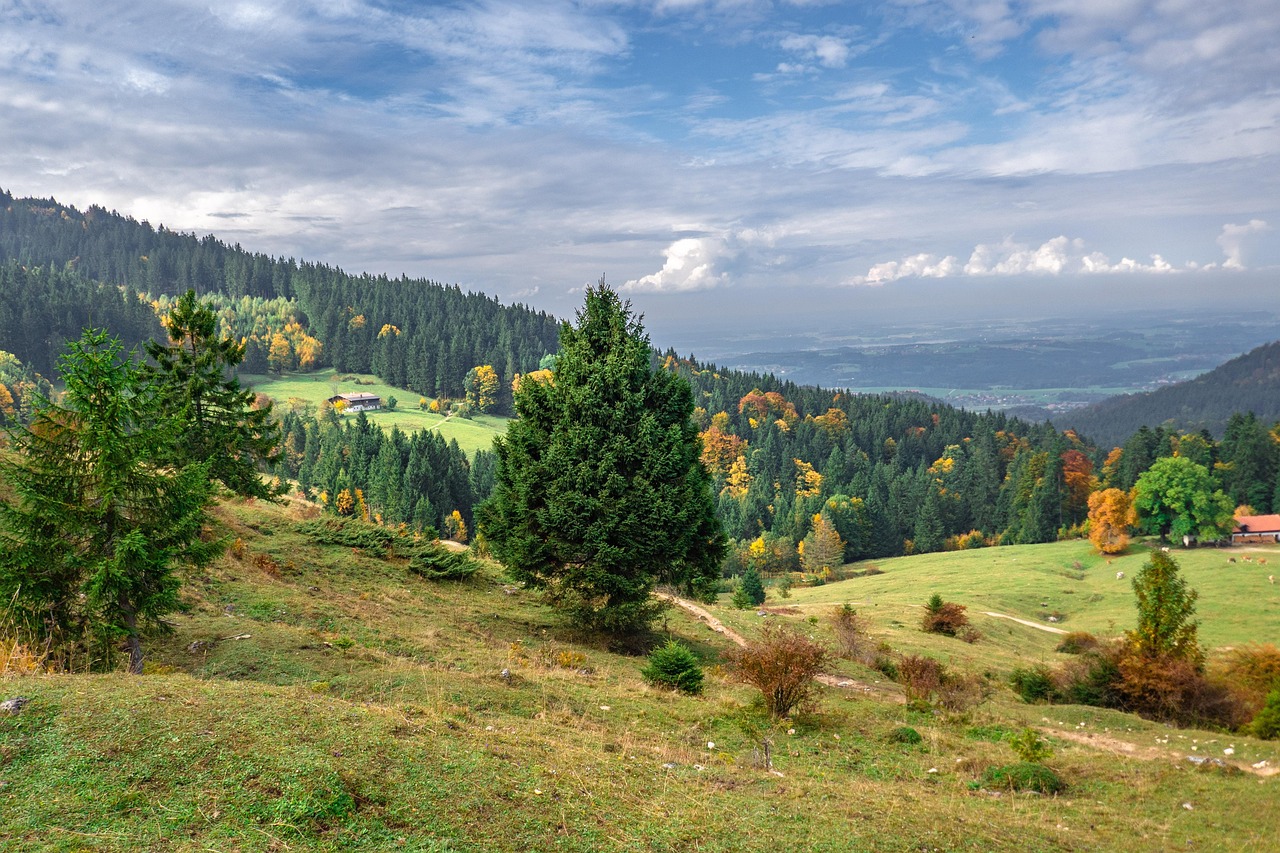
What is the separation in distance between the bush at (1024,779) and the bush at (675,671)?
732cm

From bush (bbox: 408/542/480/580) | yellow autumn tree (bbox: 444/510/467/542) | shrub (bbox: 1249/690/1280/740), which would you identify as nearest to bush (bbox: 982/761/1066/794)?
shrub (bbox: 1249/690/1280/740)

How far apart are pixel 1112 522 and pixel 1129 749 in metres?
77.5

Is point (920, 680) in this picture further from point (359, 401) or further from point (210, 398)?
point (359, 401)

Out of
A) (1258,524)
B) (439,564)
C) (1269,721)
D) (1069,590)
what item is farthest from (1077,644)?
(1258,524)

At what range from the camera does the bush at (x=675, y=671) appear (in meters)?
18.8

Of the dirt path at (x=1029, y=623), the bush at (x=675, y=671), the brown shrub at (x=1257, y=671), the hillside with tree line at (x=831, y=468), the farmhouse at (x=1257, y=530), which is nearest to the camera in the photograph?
the bush at (x=675, y=671)

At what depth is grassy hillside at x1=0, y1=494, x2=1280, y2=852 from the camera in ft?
26.0

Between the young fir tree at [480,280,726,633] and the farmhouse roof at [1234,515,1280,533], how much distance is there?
9818cm

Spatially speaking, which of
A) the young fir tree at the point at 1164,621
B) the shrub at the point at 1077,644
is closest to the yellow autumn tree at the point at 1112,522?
the shrub at the point at 1077,644

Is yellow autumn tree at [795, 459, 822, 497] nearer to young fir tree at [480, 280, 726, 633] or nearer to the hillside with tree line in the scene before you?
the hillside with tree line

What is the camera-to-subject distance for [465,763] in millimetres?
9836

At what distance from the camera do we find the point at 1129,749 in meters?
19.5

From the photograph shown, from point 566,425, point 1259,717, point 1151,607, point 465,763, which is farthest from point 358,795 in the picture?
point 1151,607

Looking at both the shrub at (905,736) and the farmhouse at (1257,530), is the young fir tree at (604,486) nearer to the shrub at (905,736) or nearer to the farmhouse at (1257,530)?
the shrub at (905,736)
